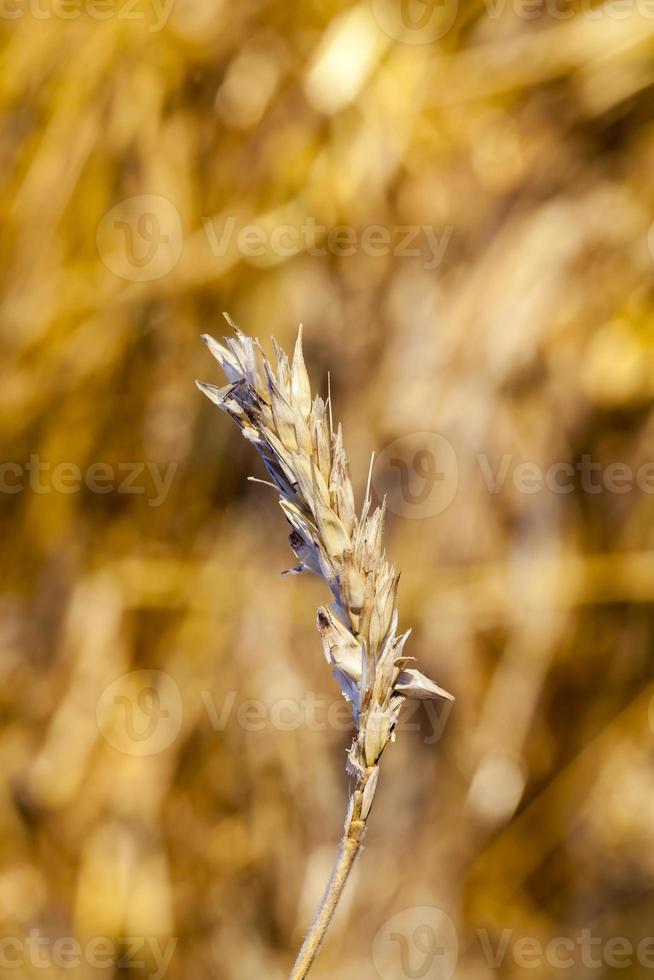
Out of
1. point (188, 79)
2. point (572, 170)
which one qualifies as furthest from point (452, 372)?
point (188, 79)

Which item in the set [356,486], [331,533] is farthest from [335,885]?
[356,486]

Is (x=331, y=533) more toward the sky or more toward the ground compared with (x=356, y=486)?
more toward the ground

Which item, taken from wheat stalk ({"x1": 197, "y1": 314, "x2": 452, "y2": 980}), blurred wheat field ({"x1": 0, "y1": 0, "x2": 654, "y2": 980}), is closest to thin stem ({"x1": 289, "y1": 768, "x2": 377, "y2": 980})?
wheat stalk ({"x1": 197, "y1": 314, "x2": 452, "y2": 980})

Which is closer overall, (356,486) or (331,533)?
(331,533)

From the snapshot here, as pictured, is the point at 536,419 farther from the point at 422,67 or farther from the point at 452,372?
the point at 422,67

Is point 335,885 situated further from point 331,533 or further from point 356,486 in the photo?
point 356,486
